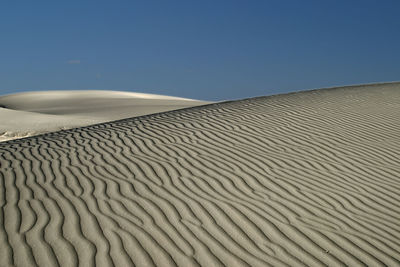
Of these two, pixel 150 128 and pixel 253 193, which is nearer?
pixel 253 193

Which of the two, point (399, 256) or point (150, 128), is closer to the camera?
point (399, 256)

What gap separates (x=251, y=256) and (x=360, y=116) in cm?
770

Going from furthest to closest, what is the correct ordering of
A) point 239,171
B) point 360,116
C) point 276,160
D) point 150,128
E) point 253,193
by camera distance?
point 360,116 < point 150,128 < point 276,160 < point 239,171 < point 253,193

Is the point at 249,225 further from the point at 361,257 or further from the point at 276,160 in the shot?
the point at 276,160

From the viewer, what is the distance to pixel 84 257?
13.5ft

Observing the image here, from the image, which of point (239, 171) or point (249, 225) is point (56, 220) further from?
point (239, 171)

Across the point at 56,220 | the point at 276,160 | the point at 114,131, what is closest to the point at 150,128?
the point at 114,131

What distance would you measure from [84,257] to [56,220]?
910 mm

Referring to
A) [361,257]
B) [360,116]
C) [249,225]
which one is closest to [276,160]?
[249,225]

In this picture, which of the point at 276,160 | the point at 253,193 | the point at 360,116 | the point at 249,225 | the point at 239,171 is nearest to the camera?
the point at 249,225

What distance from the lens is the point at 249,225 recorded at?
15.8 ft

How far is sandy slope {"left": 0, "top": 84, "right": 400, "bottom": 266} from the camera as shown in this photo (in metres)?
4.29

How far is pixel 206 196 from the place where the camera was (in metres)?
5.60

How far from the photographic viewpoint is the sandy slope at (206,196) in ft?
14.1
